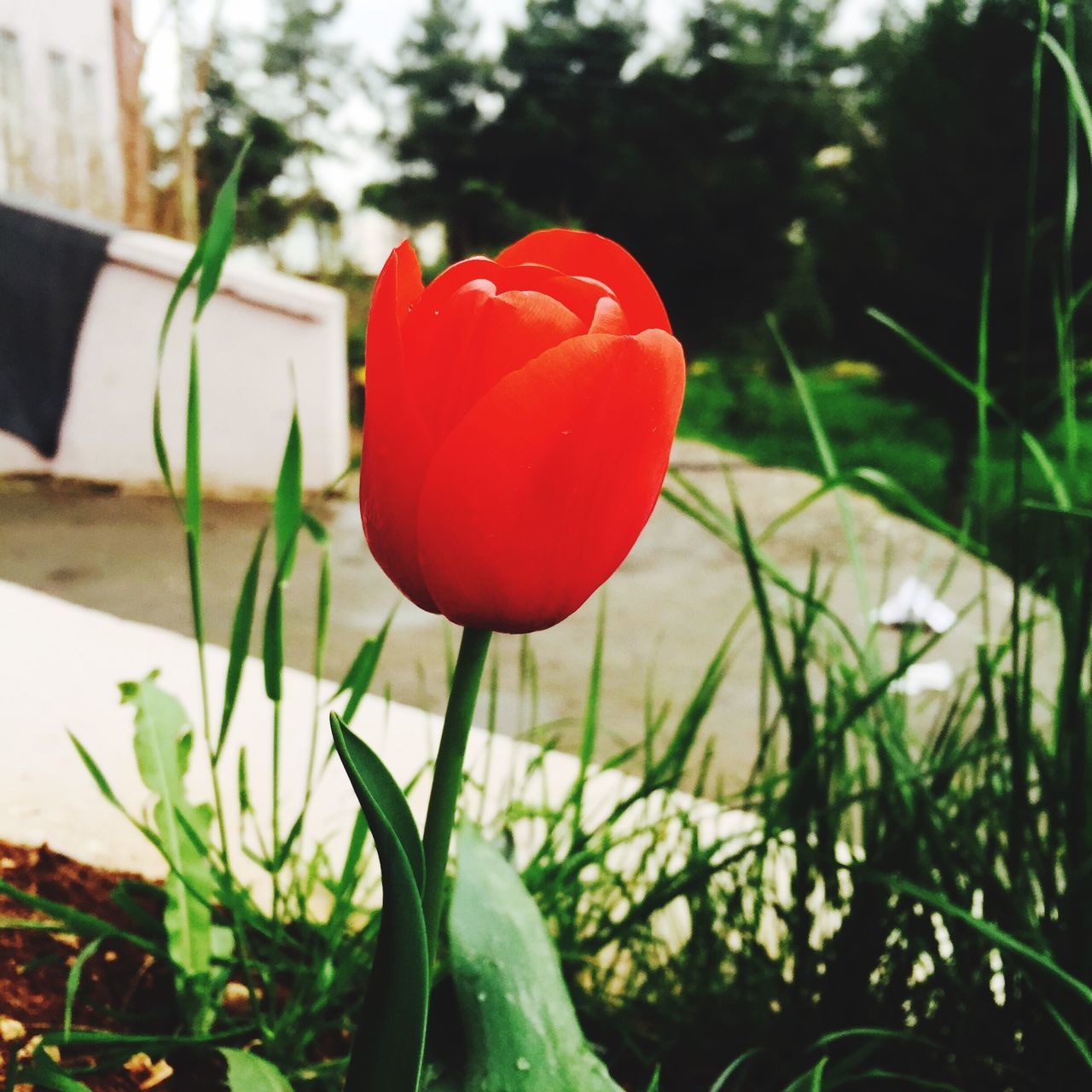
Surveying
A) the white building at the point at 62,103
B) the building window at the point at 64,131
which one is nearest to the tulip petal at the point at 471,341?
the white building at the point at 62,103

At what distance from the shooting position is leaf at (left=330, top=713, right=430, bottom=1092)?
0.83 feet

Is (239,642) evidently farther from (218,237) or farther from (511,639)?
(511,639)

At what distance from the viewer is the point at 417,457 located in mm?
291

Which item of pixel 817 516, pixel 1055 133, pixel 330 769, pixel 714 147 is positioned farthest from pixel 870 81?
Answer: pixel 330 769

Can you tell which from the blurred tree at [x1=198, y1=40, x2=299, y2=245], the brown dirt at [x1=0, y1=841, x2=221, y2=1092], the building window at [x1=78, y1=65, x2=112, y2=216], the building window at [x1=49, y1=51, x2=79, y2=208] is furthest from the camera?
the blurred tree at [x1=198, y1=40, x2=299, y2=245]

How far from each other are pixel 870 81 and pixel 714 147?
1570 mm

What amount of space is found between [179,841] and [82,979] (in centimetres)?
9

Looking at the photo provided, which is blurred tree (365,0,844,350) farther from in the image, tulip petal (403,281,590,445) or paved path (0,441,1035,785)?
tulip petal (403,281,590,445)

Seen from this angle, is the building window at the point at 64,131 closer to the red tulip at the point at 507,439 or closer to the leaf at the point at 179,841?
the leaf at the point at 179,841

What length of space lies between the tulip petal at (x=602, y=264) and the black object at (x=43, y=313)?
320 centimetres

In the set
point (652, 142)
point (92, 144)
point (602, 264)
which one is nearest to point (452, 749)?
point (602, 264)

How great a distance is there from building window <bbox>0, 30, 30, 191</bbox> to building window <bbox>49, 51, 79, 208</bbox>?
0.15m

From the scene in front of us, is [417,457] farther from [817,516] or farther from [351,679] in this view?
[817,516]

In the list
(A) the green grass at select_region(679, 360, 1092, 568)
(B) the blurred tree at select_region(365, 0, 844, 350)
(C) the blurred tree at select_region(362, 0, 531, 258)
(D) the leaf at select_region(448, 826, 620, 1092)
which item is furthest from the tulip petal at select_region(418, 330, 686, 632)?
(C) the blurred tree at select_region(362, 0, 531, 258)
